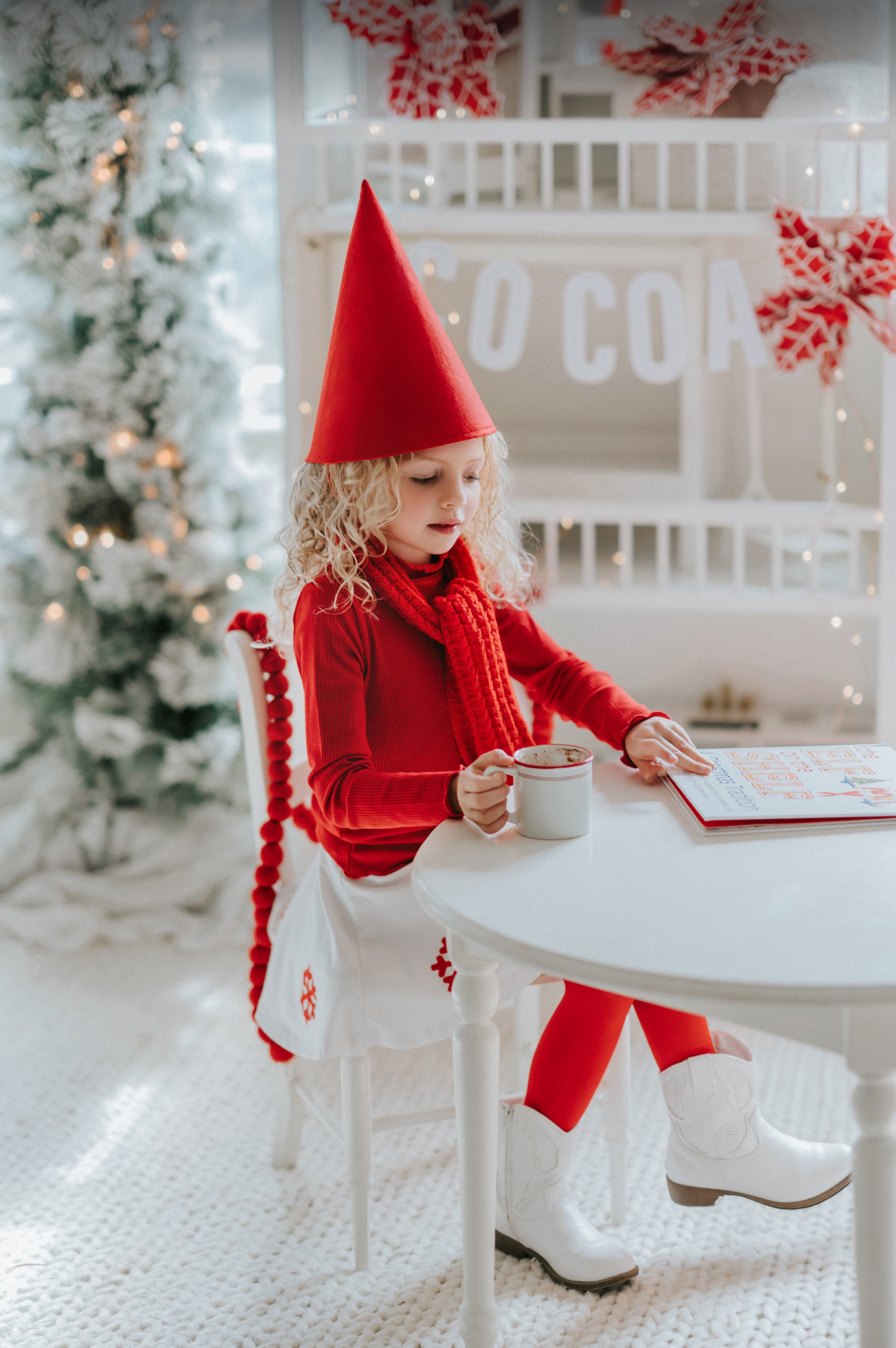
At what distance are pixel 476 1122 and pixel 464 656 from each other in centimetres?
48

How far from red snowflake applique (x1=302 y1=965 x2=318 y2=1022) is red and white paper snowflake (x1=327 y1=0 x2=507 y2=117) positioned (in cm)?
133

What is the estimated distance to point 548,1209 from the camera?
1.17 meters

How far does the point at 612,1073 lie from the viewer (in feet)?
4.14

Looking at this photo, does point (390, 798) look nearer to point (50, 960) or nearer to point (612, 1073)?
point (612, 1073)

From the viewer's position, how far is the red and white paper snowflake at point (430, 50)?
1.67m

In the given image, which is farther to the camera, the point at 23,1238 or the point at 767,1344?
the point at 23,1238

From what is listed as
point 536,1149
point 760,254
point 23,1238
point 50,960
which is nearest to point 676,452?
point 760,254

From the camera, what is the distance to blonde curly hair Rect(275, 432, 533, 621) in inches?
45.6

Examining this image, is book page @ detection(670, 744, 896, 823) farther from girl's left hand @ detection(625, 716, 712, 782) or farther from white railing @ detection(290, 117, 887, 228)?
white railing @ detection(290, 117, 887, 228)

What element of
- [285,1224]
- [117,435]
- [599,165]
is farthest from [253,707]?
[599,165]

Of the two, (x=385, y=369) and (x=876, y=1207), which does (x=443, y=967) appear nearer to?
(x=876, y=1207)

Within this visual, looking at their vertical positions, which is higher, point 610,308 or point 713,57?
point 713,57

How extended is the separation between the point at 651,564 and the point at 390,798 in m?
1.09

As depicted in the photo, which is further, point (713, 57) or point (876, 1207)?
point (713, 57)
